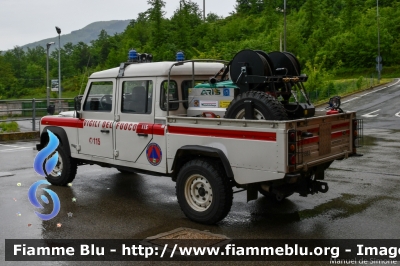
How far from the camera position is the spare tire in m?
6.35

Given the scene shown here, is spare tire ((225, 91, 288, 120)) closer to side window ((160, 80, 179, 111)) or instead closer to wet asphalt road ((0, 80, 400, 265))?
side window ((160, 80, 179, 111))

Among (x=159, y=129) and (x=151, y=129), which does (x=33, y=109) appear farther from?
(x=159, y=129)

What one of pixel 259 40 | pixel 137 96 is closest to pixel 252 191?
pixel 137 96

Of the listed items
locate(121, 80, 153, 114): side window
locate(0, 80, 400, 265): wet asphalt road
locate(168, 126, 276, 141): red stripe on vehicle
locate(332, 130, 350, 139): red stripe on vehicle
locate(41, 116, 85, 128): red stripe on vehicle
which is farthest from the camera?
locate(41, 116, 85, 128): red stripe on vehicle

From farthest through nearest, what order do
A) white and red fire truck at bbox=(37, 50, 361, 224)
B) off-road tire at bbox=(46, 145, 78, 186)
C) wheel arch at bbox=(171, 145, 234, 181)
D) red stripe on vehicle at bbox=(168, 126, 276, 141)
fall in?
off-road tire at bbox=(46, 145, 78, 186) < wheel arch at bbox=(171, 145, 234, 181) < white and red fire truck at bbox=(37, 50, 361, 224) < red stripe on vehicle at bbox=(168, 126, 276, 141)

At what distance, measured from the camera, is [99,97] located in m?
8.69

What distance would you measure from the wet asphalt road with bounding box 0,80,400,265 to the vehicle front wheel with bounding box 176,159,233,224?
191mm

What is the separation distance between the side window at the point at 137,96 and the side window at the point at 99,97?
1.16 feet

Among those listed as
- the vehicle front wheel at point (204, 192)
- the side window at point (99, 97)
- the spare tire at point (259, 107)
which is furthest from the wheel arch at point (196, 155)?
the side window at point (99, 97)

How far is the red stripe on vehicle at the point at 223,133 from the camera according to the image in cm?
607

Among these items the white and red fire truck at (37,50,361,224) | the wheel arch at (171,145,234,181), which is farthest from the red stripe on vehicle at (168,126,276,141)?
the wheel arch at (171,145,234,181)

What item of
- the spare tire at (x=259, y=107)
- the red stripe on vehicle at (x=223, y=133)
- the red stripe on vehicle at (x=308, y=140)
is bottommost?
the red stripe on vehicle at (x=308, y=140)

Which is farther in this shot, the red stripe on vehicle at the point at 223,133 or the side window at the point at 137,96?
the side window at the point at 137,96

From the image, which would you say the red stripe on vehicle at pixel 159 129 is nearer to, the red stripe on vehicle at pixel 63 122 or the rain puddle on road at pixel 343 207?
the red stripe on vehicle at pixel 63 122
